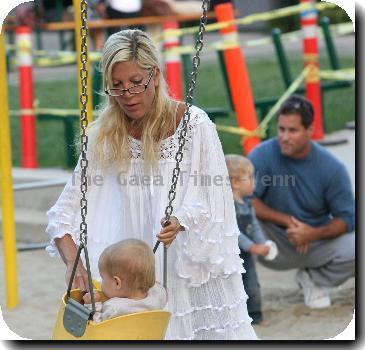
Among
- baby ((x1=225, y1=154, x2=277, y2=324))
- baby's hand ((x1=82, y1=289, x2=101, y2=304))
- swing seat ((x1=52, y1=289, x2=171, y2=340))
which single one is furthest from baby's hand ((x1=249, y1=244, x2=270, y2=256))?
swing seat ((x1=52, y1=289, x2=171, y2=340))

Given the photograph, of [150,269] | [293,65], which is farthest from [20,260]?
[293,65]

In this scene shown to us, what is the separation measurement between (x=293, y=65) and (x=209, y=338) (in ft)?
32.4

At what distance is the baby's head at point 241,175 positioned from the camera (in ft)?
16.9

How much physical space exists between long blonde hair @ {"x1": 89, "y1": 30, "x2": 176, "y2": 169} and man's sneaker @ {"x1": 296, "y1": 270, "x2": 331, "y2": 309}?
7.46 feet

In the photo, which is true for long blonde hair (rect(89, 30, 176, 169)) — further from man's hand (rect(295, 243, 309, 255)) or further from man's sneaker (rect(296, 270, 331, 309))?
man's sneaker (rect(296, 270, 331, 309))

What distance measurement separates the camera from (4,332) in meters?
4.40

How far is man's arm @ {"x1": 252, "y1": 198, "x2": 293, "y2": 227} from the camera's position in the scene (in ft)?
18.1

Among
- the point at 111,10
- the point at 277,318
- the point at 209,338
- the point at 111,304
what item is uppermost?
the point at 111,10

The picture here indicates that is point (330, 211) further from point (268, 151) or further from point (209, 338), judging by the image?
point (209, 338)

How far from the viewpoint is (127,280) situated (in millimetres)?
3242

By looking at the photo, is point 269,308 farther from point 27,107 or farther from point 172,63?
point 27,107

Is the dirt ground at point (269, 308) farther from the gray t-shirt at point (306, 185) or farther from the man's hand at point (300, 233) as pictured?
the gray t-shirt at point (306, 185)

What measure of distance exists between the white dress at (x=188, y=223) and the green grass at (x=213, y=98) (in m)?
4.68

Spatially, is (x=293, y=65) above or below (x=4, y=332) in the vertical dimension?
above
